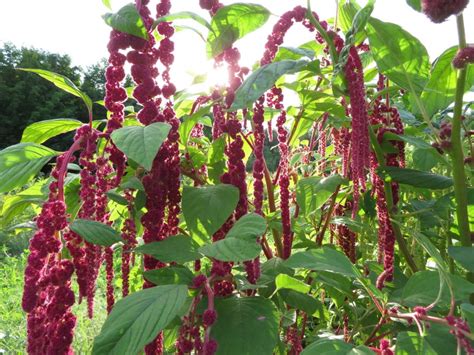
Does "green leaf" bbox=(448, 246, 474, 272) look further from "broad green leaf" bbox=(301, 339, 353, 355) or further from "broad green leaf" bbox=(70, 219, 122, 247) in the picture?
"broad green leaf" bbox=(70, 219, 122, 247)

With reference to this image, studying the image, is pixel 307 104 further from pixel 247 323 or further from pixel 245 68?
pixel 247 323

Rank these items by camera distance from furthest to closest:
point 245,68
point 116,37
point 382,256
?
point 382,256 → point 245,68 → point 116,37

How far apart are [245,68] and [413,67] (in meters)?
0.39

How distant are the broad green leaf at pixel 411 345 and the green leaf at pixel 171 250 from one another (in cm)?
36

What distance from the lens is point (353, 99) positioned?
32.9 inches

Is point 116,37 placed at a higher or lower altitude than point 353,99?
higher

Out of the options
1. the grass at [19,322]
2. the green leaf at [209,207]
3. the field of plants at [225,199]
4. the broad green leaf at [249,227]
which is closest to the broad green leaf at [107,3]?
the field of plants at [225,199]

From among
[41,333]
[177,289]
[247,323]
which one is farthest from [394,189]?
[41,333]

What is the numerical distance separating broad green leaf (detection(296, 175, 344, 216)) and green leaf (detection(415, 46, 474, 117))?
0.95 ft

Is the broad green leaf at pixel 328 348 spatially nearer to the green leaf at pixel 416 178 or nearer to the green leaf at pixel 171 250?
the green leaf at pixel 171 250

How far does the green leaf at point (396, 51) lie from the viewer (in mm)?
954

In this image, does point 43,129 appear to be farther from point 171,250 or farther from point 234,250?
point 234,250

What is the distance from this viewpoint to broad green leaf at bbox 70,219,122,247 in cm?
70

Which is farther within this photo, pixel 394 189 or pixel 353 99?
pixel 394 189
